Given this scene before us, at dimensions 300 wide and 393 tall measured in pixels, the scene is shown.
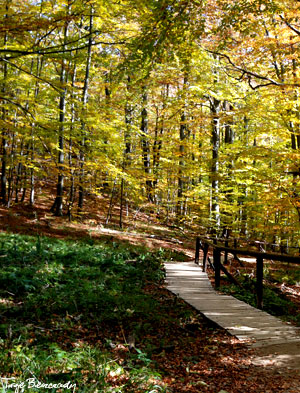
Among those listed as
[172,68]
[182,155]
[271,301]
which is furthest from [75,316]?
[182,155]

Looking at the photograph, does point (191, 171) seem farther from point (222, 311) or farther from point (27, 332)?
point (27, 332)

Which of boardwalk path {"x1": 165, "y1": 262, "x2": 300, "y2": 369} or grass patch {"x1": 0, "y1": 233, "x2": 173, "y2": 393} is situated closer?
grass patch {"x1": 0, "y1": 233, "x2": 173, "y2": 393}

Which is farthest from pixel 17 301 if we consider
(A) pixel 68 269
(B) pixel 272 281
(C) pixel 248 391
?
(B) pixel 272 281

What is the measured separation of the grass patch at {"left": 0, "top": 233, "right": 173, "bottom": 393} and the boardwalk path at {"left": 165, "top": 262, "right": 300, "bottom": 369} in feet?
3.13

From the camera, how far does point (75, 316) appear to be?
4.87 m

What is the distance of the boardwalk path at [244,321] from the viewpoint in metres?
4.24

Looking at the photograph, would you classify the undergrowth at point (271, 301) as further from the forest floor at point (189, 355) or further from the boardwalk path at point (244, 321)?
the forest floor at point (189, 355)

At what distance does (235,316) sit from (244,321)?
0.28 meters

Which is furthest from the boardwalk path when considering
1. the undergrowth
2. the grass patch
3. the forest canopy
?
the forest canopy

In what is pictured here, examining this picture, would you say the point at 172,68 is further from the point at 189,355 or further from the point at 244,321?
the point at 189,355

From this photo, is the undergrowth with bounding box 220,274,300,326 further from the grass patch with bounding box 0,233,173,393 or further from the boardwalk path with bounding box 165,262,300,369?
the grass patch with bounding box 0,233,173,393

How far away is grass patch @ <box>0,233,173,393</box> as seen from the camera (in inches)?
117

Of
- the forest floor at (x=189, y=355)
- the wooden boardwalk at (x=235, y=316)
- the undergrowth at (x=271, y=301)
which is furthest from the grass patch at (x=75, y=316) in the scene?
the undergrowth at (x=271, y=301)

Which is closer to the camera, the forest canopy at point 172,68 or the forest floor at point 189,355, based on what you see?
the forest floor at point 189,355
